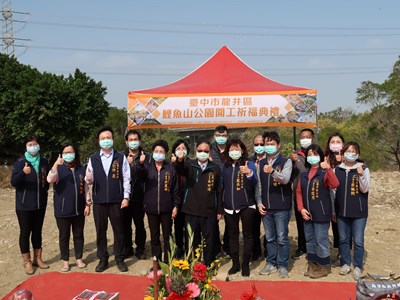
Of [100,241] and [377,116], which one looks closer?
[100,241]

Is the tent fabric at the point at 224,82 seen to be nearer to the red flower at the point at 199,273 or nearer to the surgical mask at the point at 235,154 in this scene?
the surgical mask at the point at 235,154

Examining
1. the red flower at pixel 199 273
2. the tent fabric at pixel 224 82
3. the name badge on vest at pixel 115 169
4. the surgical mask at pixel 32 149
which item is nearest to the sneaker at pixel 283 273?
the name badge on vest at pixel 115 169

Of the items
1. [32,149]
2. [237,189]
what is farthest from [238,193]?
[32,149]

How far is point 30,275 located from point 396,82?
15886 millimetres

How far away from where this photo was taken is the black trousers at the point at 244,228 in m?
4.29

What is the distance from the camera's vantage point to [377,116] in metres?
16.4

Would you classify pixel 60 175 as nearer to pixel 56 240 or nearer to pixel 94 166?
pixel 94 166

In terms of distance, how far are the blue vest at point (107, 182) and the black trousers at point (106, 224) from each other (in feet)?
0.30

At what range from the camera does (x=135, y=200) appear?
16.0 feet

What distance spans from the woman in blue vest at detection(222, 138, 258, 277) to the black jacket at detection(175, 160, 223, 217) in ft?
0.29

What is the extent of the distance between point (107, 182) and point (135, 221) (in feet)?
2.65

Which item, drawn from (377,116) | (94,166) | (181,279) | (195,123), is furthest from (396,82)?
(181,279)

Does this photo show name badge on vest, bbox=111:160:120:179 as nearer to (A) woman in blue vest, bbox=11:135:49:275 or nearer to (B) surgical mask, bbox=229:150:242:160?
(A) woman in blue vest, bbox=11:135:49:275

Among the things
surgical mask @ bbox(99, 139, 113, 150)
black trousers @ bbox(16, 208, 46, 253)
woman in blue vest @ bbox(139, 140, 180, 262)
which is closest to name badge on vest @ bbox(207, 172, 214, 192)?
woman in blue vest @ bbox(139, 140, 180, 262)
